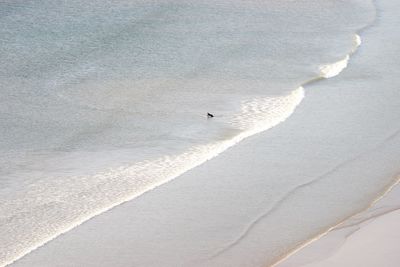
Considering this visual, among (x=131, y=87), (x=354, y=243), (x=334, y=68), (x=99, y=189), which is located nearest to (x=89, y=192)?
(x=99, y=189)

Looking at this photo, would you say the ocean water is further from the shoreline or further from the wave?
the shoreline

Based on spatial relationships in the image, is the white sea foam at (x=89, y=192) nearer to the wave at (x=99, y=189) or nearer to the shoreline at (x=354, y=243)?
the wave at (x=99, y=189)

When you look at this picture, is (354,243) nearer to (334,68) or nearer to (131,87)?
(131,87)

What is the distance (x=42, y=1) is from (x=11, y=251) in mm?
9518

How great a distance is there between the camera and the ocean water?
8617mm

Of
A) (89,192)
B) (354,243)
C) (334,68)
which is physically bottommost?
(89,192)

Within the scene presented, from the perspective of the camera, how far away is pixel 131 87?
38.0 feet

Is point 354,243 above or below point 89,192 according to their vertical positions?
above

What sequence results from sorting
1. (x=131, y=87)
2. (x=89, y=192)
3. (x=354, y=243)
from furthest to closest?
(x=131, y=87), (x=89, y=192), (x=354, y=243)

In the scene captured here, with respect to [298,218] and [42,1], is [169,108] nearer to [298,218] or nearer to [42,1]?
[298,218]

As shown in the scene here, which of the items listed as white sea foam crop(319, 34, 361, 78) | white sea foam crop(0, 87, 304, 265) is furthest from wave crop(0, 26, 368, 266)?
white sea foam crop(319, 34, 361, 78)

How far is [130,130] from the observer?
10.1 metres

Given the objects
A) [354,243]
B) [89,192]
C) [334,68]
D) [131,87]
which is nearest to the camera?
[354,243]

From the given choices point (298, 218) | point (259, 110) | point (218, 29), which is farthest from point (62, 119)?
point (218, 29)
